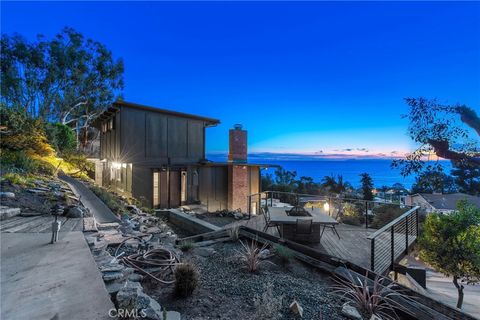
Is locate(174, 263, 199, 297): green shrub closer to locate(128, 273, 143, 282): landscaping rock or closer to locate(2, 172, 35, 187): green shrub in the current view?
locate(128, 273, 143, 282): landscaping rock

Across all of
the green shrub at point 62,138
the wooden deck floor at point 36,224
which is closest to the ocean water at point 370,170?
the green shrub at point 62,138

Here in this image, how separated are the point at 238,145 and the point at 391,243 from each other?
1003cm

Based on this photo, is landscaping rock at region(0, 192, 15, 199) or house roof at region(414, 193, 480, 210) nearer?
landscaping rock at region(0, 192, 15, 199)

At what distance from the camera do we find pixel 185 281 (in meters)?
2.60

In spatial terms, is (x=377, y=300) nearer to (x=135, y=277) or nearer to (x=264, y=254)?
(x=264, y=254)

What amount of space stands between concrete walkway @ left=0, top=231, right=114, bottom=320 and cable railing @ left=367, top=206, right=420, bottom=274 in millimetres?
3906

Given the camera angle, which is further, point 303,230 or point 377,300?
point 303,230

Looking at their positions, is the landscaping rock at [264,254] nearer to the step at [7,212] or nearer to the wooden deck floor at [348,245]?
the wooden deck floor at [348,245]

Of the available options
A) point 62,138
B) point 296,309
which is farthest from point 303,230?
point 62,138

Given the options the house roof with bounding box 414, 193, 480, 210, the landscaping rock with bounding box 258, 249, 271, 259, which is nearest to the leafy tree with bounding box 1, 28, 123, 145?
the landscaping rock with bounding box 258, 249, 271, 259

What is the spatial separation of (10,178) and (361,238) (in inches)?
352

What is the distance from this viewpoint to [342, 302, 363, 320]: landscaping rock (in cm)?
248

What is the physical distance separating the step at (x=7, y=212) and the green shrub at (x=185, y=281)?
3.78 metres

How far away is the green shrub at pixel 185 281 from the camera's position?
2.58 meters
